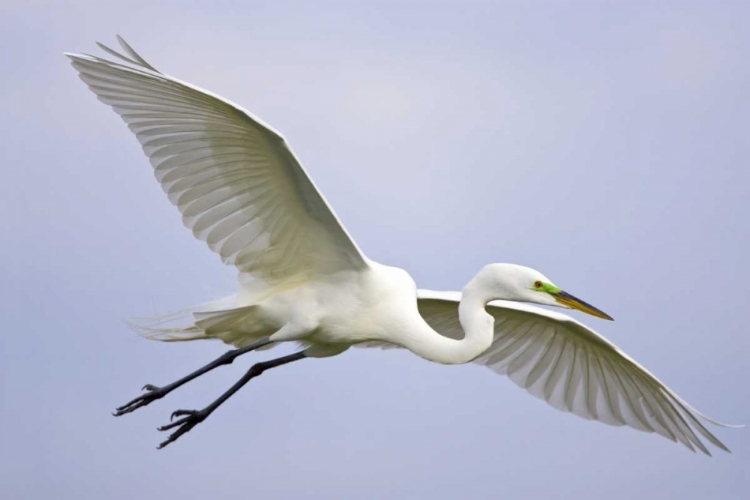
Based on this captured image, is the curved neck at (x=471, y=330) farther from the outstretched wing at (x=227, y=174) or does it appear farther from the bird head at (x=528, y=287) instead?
the outstretched wing at (x=227, y=174)

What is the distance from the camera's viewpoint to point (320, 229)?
32.7 feet

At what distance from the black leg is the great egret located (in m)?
0.01

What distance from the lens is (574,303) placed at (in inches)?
391

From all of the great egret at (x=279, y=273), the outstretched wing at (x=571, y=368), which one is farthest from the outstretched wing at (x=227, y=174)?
the outstretched wing at (x=571, y=368)

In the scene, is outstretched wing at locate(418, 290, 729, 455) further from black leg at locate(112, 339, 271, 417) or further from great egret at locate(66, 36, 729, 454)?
black leg at locate(112, 339, 271, 417)

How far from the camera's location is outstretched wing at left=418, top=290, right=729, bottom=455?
1135cm

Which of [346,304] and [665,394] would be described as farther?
[665,394]

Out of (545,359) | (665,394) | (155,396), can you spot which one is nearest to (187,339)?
(155,396)

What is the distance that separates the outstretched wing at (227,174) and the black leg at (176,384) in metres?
0.67

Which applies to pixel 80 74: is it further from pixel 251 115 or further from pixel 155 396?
pixel 155 396

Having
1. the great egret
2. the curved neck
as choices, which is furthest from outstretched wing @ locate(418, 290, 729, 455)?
the curved neck

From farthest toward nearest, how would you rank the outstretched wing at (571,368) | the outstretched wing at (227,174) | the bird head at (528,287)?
the outstretched wing at (571,368) → the bird head at (528,287) → the outstretched wing at (227,174)

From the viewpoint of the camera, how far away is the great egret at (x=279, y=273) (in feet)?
31.1

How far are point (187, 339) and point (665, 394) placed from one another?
403 cm
